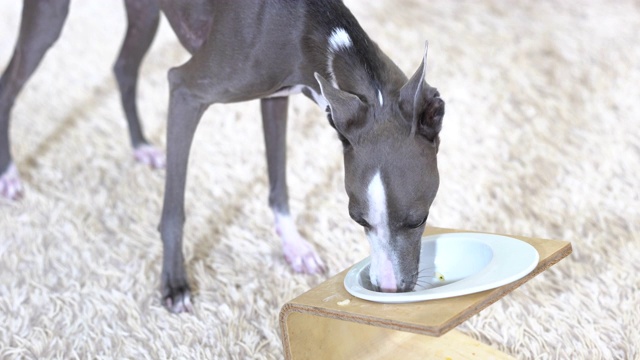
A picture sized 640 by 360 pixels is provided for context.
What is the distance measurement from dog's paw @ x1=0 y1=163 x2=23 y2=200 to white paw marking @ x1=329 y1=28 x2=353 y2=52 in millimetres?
1541

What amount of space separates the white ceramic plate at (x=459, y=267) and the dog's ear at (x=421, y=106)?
308 mm

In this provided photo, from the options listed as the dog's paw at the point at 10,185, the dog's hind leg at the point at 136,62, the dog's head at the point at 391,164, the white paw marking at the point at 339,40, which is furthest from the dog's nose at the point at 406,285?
the dog's paw at the point at 10,185

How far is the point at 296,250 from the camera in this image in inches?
96.7

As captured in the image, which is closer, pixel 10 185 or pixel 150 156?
pixel 10 185

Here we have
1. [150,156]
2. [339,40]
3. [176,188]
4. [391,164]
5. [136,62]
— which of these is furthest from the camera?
[150,156]

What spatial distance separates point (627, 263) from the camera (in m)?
2.37

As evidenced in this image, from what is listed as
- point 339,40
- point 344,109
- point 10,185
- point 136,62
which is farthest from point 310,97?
point 10,185

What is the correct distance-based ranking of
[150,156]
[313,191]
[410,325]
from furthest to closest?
[150,156]
[313,191]
[410,325]

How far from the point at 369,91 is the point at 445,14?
8.12 ft

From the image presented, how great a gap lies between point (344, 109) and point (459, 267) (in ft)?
1.71

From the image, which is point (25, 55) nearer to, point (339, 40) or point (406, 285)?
point (339, 40)

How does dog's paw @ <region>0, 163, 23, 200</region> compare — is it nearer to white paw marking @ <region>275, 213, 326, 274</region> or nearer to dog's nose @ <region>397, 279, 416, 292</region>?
white paw marking @ <region>275, 213, 326, 274</region>

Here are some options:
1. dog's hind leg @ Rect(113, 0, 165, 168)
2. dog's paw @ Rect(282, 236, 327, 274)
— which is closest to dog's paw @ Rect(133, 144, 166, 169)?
dog's hind leg @ Rect(113, 0, 165, 168)

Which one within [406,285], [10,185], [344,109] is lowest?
[10,185]
